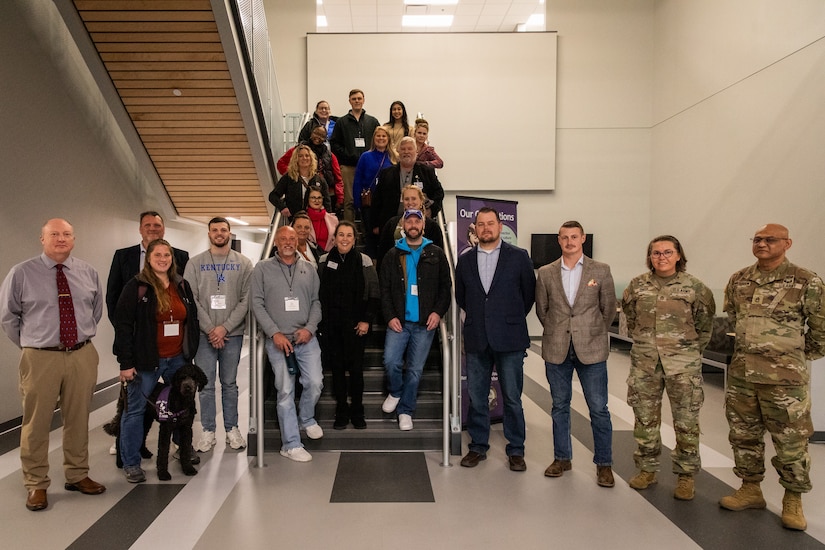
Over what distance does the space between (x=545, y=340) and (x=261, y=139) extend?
4477 millimetres

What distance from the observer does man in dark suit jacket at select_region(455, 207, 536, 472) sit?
3615 mm

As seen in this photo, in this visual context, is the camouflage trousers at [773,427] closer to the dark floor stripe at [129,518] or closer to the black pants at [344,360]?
the black pants at [344,360]

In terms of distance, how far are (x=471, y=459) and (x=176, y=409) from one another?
6.59 ft

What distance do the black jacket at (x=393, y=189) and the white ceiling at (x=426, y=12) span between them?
23.5 ft

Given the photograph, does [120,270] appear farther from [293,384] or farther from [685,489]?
[685,489]

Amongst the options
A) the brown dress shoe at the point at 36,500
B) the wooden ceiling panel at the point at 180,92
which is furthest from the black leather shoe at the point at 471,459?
the wooden ceiling panel at the point at 180,92

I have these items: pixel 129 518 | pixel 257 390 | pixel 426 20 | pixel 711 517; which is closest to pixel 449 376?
pixel 257 390

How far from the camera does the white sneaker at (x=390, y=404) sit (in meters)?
4.07

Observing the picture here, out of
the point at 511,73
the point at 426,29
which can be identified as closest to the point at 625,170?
the point at 511,73

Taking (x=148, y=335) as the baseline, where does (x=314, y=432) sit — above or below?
below

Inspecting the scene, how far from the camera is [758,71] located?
716 centimetres

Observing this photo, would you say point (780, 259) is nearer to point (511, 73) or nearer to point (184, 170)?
point (184, 170)

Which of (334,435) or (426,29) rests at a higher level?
(426,29)

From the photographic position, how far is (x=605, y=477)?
3.40 metres
